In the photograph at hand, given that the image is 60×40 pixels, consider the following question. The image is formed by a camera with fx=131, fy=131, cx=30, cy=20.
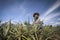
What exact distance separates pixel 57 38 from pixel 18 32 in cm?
21

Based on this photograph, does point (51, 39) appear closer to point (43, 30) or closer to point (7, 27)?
point (43, 30)

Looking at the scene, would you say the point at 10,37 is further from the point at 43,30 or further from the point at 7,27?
the point at 43,30

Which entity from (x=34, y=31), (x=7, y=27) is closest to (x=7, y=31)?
(x=7, y=27)

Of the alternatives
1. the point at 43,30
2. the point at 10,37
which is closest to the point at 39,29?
the point at 43,30

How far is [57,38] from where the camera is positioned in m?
0.69

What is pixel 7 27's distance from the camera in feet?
2.13

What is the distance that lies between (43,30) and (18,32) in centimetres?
13

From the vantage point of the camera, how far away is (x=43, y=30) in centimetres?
68

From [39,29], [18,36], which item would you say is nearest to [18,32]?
[18,36]

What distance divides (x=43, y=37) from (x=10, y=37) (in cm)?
16

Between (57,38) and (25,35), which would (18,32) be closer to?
(25,35)

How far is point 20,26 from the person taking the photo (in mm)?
644

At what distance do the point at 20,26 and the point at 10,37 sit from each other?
2.8 inches

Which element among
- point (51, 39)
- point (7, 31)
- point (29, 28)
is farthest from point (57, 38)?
point (7, 31)
